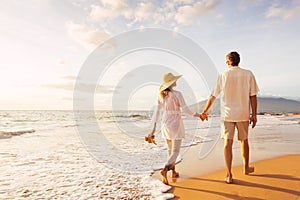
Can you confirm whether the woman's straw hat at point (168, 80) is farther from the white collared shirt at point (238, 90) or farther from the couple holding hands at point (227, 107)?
the white collared shirt at point (238, 90)

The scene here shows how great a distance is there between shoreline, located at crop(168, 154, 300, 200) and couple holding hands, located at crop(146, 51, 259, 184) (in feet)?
0.58

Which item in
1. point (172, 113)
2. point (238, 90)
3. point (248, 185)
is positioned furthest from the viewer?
point (172, 113)

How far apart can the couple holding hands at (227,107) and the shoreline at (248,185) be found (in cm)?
18

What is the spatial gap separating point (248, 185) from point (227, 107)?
45.2 inches

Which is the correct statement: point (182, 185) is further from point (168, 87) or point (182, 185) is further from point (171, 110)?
point (168, 87)

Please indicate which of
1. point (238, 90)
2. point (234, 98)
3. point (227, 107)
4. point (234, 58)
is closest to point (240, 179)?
point (227, 107)

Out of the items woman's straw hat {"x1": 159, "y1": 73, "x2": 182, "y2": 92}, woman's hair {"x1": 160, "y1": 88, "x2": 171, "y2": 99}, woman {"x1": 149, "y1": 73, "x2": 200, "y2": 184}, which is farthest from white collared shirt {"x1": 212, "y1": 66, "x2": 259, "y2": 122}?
woman's hair {"x1": 160, "y1": 88, "x2": 171, "y2": 99}

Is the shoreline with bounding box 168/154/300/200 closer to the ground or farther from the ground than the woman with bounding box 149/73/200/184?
closer to the ground

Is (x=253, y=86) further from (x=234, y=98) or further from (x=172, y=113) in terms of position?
(x=172, y=113)

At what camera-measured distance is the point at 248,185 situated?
292 centimetres

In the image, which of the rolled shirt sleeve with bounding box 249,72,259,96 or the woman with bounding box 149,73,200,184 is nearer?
the rolled shirt sleeve with bounding box 249,72,259,96

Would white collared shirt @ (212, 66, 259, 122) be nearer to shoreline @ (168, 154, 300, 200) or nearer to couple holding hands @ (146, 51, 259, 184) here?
couple holding hands @ (146, 51, 259, 184)

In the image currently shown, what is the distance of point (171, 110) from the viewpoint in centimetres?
340

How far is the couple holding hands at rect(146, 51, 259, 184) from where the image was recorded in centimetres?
313
